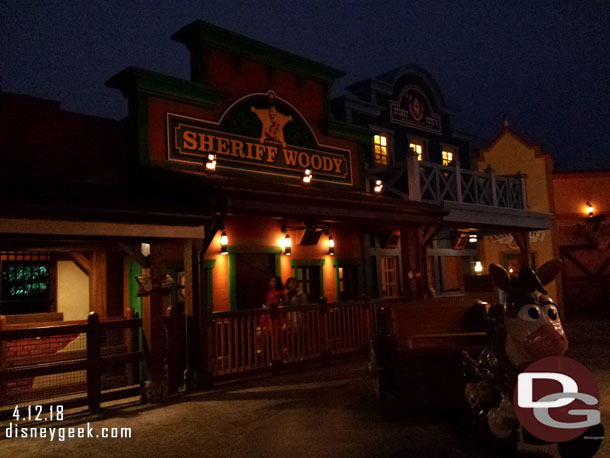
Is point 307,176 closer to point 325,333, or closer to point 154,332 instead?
point 325,333

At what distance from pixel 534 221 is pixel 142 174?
1167 cm

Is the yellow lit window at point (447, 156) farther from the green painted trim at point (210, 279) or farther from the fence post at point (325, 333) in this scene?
the green painted trim at point (210, 279)

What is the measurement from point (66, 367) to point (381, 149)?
36.5ft

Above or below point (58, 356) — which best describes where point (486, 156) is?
above

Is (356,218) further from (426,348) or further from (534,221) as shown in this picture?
(534,221)

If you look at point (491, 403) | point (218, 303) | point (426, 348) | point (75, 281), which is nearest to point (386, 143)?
point (218, 303)

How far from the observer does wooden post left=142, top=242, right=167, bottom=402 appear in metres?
7.05

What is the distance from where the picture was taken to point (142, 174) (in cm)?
942

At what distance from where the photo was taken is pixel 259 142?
37.0 feet

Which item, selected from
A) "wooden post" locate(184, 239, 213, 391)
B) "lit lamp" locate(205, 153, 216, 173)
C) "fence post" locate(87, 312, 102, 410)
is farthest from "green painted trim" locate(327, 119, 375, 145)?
"fence post" locate(87, 312, 102, 410)

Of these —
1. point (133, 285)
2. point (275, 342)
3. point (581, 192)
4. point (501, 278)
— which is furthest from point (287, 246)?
point (581, 192)

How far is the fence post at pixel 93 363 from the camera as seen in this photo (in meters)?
6.60

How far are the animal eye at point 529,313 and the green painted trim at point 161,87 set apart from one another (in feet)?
25.9

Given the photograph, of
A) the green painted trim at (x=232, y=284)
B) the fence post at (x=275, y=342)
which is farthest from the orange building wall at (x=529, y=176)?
the fence post at (x=275, y=342)
